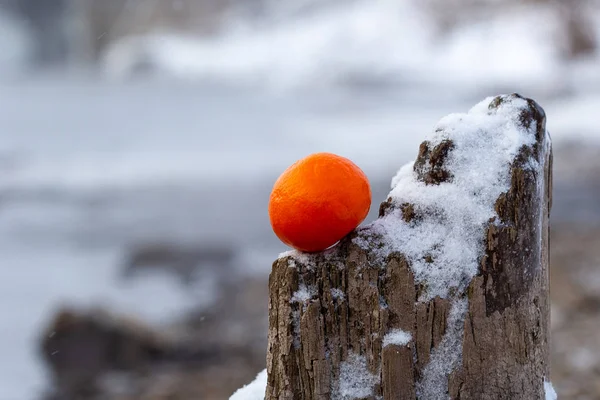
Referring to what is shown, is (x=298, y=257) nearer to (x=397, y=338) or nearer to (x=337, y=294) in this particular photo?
(x=337, y=294)

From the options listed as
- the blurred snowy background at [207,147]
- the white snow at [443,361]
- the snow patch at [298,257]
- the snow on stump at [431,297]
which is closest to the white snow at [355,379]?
the snow on stump at [431,297]

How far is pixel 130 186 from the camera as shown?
9680 millimetres

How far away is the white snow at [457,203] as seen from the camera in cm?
135

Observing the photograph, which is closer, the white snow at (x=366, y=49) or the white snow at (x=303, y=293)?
the white snow at (x=303, y=293)

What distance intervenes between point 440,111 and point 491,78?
341 cm

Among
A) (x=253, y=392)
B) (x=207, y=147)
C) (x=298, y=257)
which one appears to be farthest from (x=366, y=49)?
(x=298, y=257)

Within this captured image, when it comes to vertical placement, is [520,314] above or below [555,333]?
above

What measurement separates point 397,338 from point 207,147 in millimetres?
11387

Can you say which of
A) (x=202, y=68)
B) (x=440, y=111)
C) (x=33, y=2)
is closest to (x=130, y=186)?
(x=440, y=111)

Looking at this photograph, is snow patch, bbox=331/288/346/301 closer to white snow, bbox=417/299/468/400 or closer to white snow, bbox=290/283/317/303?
white snow, bbox=290/283/317/303

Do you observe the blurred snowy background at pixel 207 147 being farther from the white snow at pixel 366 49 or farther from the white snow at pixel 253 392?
the white snow at pixel 253 392

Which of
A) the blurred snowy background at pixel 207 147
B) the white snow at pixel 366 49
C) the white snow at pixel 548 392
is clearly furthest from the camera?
the white snow at pixel 366 49

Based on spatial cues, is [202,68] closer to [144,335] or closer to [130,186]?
[130,186]

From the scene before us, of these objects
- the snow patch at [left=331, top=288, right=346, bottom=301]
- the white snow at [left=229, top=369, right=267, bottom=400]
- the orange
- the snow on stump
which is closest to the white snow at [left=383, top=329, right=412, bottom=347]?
the snow on stump
